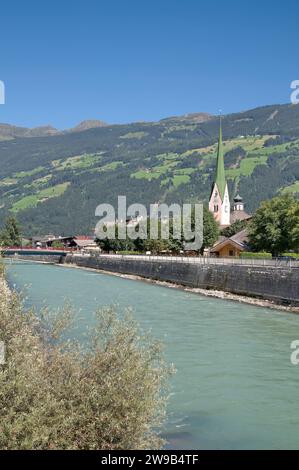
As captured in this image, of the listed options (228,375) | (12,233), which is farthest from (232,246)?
(12,233)

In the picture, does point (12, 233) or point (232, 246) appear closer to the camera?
point (232, 246)

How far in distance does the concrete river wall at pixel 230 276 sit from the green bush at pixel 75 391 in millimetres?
33488

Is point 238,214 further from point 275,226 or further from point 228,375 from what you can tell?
point 228,375

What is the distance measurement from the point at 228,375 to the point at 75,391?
12063 mm

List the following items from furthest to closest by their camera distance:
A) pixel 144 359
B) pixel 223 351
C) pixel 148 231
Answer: pixel 148 231, pixel 223 351, pixel 144 359

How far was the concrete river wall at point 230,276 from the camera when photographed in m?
46.8

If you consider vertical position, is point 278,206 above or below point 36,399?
above

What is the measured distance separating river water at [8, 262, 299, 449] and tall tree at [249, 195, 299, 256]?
30444mm

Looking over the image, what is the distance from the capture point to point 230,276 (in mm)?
57781

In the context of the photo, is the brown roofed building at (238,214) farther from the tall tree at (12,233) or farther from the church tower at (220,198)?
the tall tree at (12,233)
